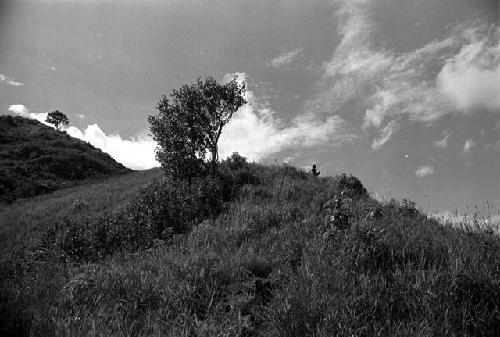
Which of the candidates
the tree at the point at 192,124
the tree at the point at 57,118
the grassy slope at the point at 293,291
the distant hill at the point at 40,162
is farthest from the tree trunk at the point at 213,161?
the tree at the point at 57,118

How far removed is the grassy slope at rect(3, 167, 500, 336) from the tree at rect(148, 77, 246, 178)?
1221cm

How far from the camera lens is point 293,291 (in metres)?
4.27

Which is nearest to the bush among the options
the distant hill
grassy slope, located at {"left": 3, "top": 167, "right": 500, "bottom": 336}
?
grassy slope, located at {"left": 3, "top": 167, "right": 500, "bottom": 336}

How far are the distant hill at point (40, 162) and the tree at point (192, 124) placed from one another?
70.0 feet

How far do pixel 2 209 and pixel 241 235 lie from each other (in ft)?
91.4

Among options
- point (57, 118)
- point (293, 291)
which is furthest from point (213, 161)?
point (57, 118)

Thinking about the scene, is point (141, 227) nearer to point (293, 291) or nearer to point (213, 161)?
point (293, 291)

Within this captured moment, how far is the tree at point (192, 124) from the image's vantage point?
61.7 feet

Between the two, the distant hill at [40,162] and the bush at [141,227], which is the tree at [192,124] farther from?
the distant hill at [40,162]

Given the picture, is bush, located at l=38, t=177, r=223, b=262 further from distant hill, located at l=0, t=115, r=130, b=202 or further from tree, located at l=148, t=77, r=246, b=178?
distant hill, located at l=0, t=115, r=130, b=202

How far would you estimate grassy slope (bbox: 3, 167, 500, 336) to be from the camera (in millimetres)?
3855

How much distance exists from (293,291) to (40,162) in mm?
47758

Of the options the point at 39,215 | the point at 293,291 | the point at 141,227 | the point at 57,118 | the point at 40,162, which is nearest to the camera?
the point at 293,291

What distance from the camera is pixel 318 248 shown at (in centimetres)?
569
